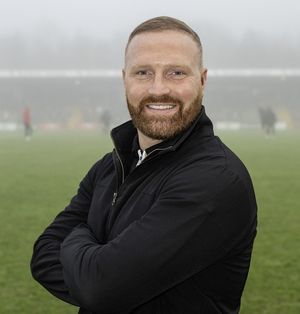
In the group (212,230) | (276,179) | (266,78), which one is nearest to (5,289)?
(212,230)

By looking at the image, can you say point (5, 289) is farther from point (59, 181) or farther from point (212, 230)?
point (59, 181)

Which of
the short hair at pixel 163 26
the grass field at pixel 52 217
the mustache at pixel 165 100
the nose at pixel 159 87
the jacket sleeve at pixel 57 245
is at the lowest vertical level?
the grass field at pixel 52 217

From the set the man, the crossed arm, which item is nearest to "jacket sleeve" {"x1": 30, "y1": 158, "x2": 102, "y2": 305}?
the man

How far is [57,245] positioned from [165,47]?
871 millimetres

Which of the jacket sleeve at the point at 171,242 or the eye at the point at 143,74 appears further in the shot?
the eye at the point at 143,74

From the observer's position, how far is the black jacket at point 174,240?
62.5 inches

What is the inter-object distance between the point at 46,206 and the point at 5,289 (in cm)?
387

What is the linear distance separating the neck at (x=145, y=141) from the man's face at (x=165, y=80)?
4 cm

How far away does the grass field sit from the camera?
169 inches

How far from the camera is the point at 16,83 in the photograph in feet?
224

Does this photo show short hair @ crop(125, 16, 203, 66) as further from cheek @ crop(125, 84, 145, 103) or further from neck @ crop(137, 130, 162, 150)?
neck @ crop(137, 130, 162, 150)

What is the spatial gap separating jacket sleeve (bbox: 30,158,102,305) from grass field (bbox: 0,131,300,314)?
2.13 metres

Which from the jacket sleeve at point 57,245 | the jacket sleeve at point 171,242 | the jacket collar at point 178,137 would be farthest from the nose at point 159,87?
the jacket sleeve at point 57,245

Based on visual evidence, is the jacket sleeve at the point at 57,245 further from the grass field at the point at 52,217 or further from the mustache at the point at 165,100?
the grass field at the point at 52,217
